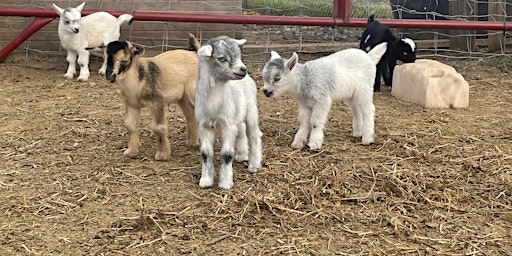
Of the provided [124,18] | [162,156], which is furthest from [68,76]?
[162,156]

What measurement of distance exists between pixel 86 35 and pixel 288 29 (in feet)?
10.7

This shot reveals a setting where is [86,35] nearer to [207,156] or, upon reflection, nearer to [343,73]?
[343,73]

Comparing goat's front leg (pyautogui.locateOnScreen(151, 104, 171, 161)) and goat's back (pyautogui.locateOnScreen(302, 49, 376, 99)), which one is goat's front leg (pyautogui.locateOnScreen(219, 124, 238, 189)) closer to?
goat's front leg (pyautogui.locateOnScreen(151, 104, 171, 161))

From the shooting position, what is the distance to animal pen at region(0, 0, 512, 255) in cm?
388

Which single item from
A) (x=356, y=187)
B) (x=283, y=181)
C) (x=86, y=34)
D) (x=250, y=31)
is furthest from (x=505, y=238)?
(x=250, y=31)

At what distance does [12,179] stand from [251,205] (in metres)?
1.76

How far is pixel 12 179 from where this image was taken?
474 centimetres

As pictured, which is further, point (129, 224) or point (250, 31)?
point (250, 31)

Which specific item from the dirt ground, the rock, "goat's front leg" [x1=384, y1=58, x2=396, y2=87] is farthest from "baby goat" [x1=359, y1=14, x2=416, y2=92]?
the dirt ground

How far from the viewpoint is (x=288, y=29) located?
10055mm

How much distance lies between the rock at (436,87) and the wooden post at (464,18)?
2397 mm

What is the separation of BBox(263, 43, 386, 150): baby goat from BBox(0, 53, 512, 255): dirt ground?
0.62 ft

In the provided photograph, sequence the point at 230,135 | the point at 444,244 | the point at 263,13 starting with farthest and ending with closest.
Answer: the point at 263,13
the point at 230,135
the point at 444,244

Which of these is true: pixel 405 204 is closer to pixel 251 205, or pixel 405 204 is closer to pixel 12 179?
pixel 251 205
